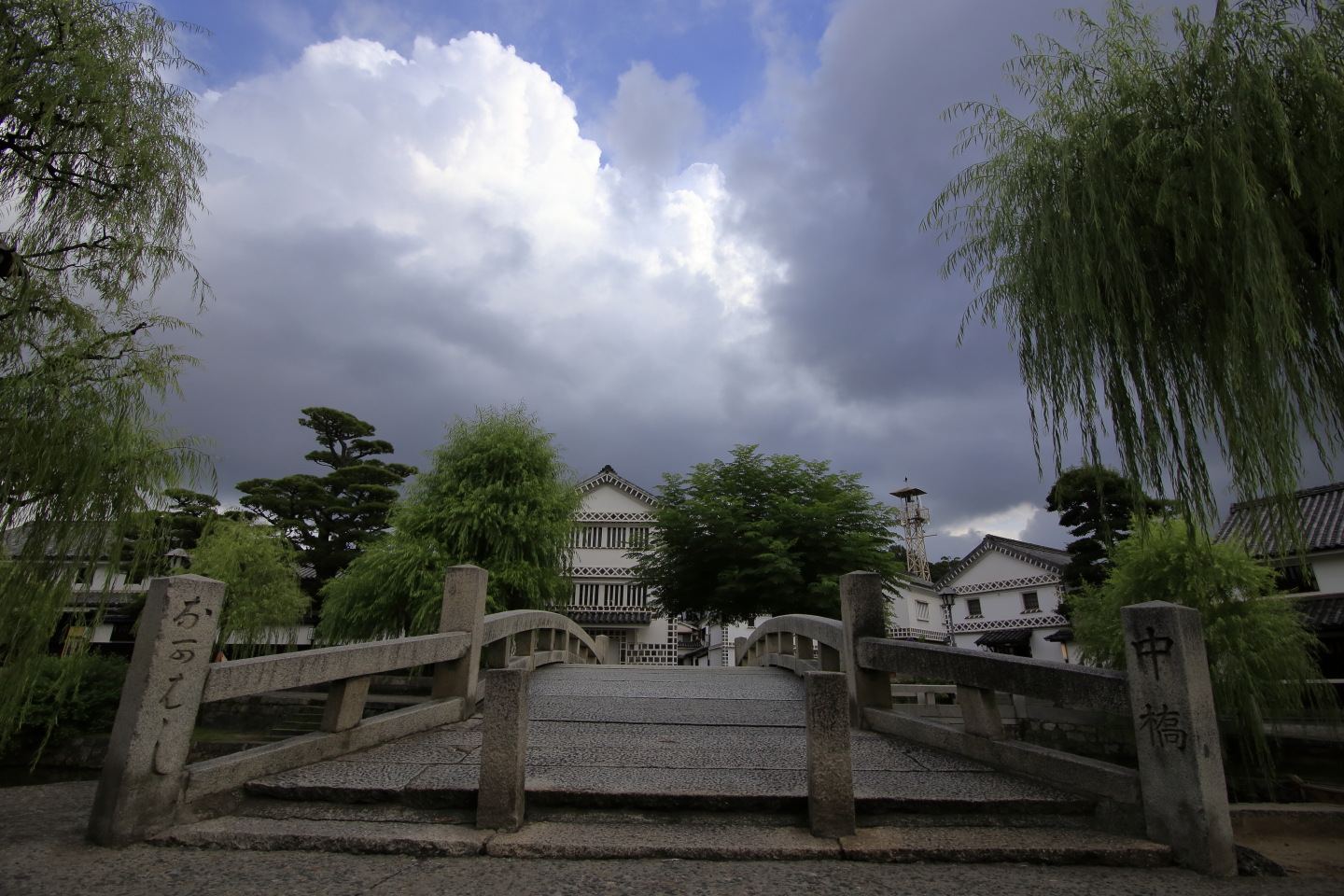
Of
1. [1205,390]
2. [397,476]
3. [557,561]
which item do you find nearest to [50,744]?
[557,561]

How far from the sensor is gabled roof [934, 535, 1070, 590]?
34.7m

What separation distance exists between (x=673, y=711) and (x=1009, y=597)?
3582 cm

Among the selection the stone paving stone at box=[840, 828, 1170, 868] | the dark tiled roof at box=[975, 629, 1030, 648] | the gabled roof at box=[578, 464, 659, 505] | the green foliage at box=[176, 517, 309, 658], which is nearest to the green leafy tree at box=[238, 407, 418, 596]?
the green foliage at box=[176, 517, 309, 658]

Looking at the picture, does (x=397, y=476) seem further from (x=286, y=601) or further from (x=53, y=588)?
(x=53, y=588)

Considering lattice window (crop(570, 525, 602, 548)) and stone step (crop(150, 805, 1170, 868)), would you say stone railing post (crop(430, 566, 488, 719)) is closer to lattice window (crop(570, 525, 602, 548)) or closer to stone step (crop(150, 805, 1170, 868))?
stone step (crop(150, 805, 1170, 868))

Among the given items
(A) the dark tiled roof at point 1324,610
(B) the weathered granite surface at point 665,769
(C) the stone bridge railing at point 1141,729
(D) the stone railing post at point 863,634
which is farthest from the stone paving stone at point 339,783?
(A) the dark tiled roof at point 1324,610

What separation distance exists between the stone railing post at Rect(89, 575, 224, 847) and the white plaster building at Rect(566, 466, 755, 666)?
23.7 m

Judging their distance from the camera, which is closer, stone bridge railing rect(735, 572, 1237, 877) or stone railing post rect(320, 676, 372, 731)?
stone bridge railing rect(735, 572, 1237, 877)

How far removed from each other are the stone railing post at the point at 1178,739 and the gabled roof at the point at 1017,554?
34499 mm

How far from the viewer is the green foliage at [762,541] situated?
16.0 m

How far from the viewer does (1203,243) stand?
4141 millimetres

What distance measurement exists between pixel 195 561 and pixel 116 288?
14687mm

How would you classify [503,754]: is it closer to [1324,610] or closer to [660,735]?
[660,735]

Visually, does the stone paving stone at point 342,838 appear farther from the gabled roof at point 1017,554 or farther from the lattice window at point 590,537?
the gabled roof at point 1017,554
